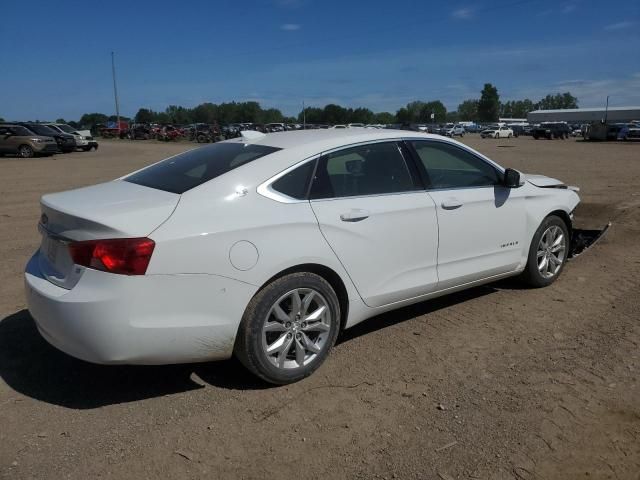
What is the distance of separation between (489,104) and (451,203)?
156 meters

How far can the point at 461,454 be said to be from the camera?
2875 mm

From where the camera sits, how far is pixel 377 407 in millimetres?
3334

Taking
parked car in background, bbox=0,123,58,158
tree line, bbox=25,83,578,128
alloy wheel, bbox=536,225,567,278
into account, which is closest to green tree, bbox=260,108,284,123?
tree line, bbox=25,83,578,128

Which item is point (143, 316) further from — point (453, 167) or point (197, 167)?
point (453, 167)

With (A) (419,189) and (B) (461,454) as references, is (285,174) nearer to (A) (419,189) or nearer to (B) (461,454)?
(A) (419,189)

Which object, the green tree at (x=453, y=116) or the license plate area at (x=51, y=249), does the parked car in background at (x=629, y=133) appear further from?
the green tree at (x=453, y=116)

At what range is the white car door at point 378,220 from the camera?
12.3ft

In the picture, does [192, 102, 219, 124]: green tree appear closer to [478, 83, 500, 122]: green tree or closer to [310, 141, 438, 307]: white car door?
[478, 83, 500, 122]: green tree

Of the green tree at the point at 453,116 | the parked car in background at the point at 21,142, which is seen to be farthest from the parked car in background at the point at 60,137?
the green tree at the point at 453,116

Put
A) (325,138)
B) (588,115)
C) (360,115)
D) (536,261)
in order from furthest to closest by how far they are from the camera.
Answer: (588,115) → (360,115) → (536,261) → (325,138)

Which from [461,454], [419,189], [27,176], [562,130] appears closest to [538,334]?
[419,189]

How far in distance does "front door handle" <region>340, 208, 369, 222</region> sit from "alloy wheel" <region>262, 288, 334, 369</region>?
21.2 inches

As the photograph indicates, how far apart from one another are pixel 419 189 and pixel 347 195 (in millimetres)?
696

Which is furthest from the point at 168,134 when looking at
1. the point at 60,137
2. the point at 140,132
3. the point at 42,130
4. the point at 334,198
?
the point at 334,198
